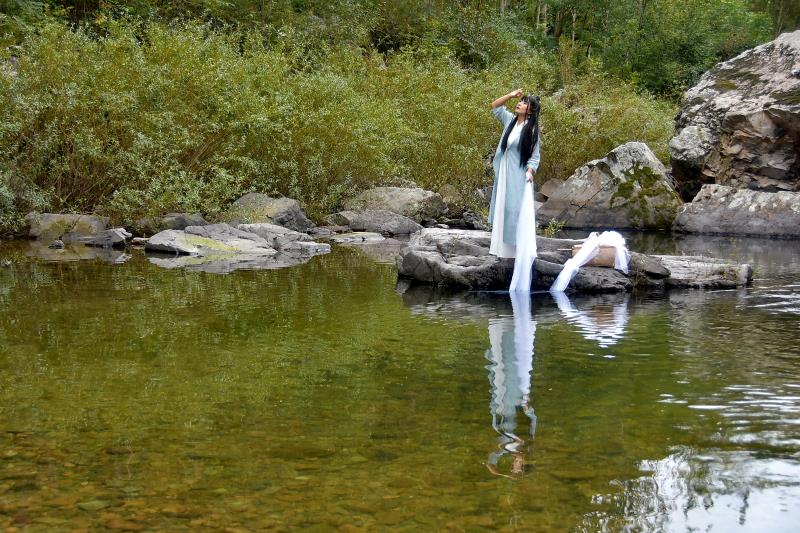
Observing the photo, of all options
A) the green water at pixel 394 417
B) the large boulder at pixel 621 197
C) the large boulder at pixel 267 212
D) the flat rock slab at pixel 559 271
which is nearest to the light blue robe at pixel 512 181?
the flat rock slab at pixel 559 271

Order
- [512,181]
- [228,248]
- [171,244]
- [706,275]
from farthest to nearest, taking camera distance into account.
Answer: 1. [228,248]
2. [171,244]
3. [706,275]
4. [512,181]

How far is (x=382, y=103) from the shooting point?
74.0ft

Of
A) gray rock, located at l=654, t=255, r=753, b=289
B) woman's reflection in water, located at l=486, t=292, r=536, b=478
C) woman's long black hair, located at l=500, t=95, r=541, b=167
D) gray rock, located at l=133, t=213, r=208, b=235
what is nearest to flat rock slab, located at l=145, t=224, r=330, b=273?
gray rock, located at l=133, t=213, r=208, b=235

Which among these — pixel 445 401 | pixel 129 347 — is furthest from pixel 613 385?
pixel 129 347

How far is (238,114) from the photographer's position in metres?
17.9

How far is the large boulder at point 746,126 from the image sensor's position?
20.8 meters

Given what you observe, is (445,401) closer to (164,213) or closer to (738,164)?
(164,213)

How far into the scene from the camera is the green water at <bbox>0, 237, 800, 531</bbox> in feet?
11.9

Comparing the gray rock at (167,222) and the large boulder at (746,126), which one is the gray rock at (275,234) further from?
the large boulder at (746,126)

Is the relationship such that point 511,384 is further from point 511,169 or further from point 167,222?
point 167,222

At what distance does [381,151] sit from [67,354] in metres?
14.3

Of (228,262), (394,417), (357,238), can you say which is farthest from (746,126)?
(394,417)

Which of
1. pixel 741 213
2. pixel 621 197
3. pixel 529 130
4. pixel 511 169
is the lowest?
pixel 741 213

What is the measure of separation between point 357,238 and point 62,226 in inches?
211
